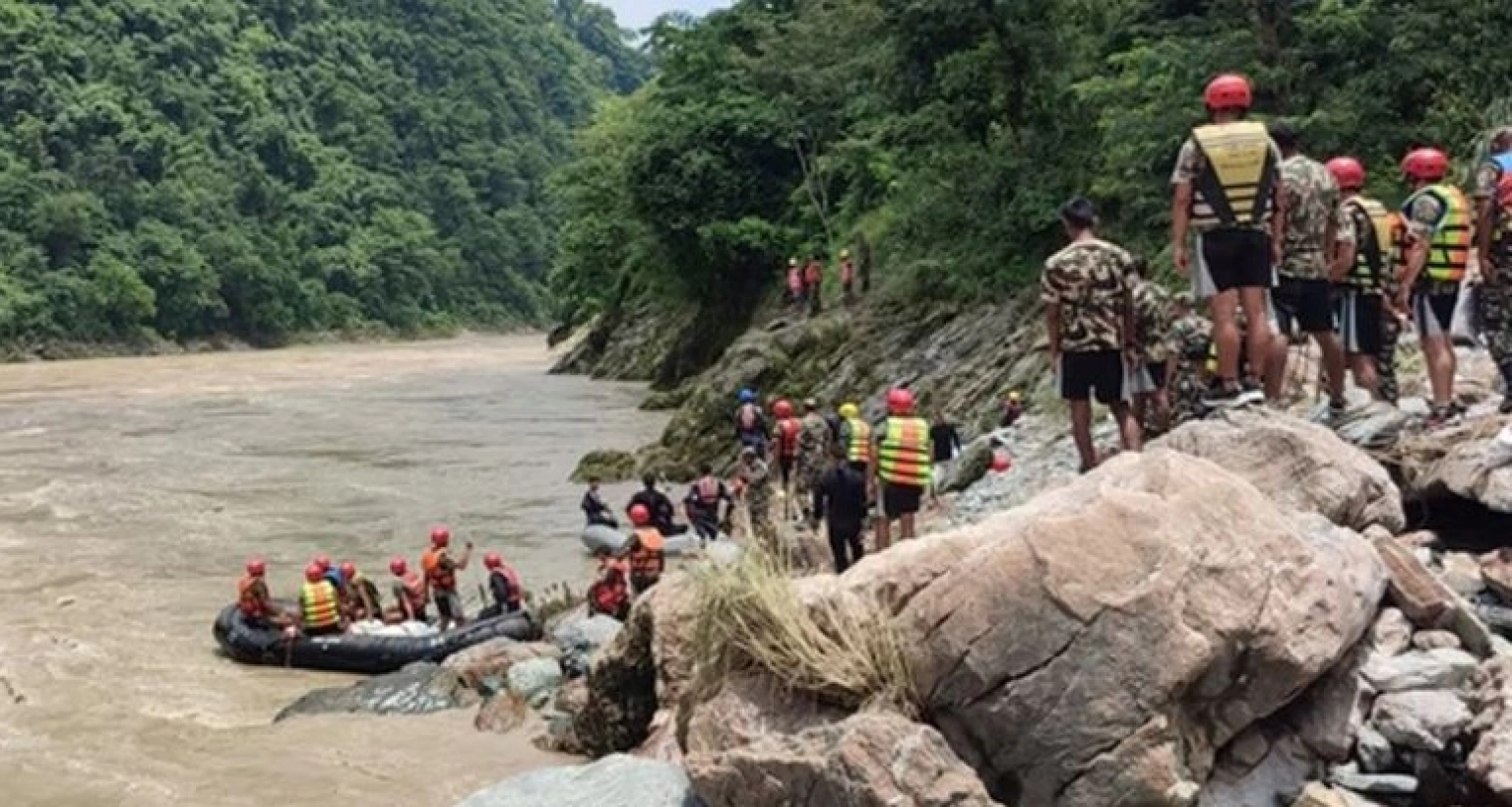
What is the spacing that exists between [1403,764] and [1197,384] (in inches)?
191

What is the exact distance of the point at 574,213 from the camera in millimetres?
58188

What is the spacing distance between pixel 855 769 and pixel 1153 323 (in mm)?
4937

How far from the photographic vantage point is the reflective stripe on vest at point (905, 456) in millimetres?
10352

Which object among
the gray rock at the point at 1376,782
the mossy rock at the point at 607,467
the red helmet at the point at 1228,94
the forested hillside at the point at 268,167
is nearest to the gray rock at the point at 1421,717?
the gray rock at the point at 1376,782

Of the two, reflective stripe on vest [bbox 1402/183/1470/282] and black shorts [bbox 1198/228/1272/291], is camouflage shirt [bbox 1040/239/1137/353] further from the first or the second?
reflective stripe on vest [bbox 1402/183/1470/282]

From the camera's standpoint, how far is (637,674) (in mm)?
9133

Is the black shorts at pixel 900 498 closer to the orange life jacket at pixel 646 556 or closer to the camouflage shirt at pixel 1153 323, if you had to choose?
the camouflage shirt at pixel 1153 323

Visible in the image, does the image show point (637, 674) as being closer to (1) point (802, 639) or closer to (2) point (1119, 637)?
(1) point (802, 639)

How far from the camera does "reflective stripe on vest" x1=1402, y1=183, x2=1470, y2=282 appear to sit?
8414mm

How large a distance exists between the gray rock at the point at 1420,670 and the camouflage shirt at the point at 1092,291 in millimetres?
2282

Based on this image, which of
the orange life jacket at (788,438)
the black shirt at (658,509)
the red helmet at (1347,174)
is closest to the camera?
the red helmet at (1347,174)

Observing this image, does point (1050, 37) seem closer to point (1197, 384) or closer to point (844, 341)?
point (844, 341)

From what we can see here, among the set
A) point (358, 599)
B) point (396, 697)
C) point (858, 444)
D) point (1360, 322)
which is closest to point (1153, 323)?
point (1360, 322)

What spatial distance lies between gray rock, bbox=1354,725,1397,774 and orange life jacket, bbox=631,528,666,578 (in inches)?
326
